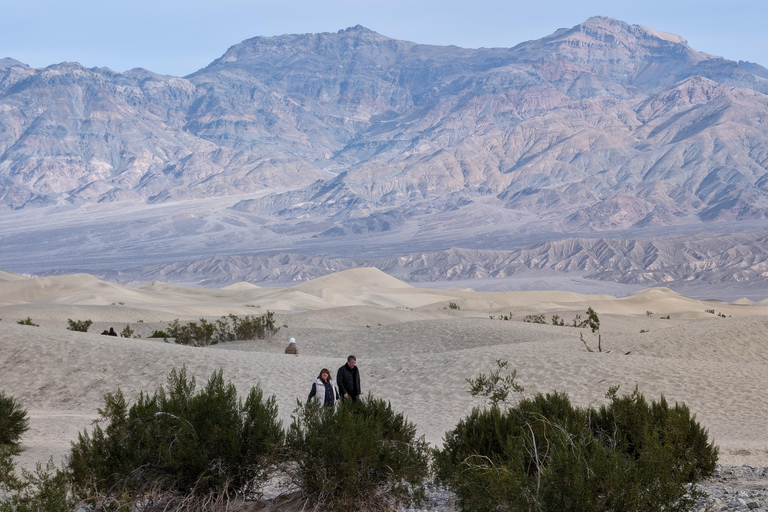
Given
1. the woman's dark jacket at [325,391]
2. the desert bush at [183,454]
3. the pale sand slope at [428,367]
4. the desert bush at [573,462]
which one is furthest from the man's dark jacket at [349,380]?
the desert bush at [183,454]

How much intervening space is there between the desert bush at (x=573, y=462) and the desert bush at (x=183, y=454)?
1.61 metres

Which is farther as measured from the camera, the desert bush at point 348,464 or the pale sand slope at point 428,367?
the pale sand slope at point 428,367

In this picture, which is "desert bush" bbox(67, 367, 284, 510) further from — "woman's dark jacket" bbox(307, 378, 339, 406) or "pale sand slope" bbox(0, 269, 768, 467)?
"pale sand slope" bbox(0, 269, 768, 467)

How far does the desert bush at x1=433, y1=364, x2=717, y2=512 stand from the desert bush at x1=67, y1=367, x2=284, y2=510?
1.61 meters

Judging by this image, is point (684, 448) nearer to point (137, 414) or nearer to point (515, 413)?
point (515, 413)

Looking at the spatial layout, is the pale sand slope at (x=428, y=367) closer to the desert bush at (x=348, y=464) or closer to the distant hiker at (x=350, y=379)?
the distant hiker at (x=350, y=379)

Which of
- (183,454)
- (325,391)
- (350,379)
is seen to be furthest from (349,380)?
(183,454)

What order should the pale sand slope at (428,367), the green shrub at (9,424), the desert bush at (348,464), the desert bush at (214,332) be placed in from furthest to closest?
1. the desert bush at (214,332)
2. the pale sand slope at (428,367)
3. the green shrub at (9,424)
4. the desert bush at (348,464)

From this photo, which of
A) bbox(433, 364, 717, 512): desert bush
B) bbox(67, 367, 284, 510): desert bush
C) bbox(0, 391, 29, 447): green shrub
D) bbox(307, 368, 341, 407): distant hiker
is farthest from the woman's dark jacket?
bbox(0, 391, 29, 447): green shrub

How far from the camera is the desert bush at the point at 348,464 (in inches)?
231

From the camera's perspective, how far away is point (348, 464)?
585cm

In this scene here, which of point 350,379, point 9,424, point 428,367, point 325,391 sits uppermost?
point 350,379

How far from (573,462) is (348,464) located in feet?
5.79

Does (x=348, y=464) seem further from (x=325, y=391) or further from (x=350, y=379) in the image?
(x=350, y=379)
